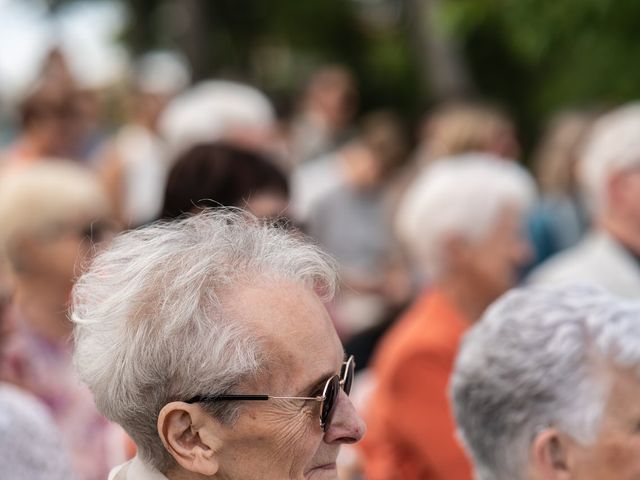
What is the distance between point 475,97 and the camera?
1652 cm

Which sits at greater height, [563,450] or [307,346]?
[307,346]

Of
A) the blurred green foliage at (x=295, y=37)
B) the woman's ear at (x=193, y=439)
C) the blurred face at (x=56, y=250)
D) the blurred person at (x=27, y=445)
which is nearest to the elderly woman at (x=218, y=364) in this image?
the woman's ear at (x=193, y=439)

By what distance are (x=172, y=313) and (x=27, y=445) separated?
0.98m

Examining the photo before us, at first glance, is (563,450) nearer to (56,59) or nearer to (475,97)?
(56,59)

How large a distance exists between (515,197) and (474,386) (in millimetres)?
1965

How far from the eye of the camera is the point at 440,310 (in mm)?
4586

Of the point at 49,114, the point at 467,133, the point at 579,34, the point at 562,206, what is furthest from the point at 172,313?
the point at 579,34

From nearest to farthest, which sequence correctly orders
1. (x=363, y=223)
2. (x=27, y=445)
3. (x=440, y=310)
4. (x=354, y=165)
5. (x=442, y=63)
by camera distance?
(x=27, y=445)
(x=440, y=310)
(x=363, y=223)
(x=354, y=165)
(x=442, y=63)

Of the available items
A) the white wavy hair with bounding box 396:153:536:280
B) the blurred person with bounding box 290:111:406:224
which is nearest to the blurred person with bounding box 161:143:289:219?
the white wavy hair with bounding box 396:153:536:280

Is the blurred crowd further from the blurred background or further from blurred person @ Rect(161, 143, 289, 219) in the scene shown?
the blurred background

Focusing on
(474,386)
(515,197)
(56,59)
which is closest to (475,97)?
(56,59)

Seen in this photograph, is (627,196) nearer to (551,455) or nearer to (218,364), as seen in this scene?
(551,455)

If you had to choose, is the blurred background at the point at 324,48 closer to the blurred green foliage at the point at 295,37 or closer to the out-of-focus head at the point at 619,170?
the blurred green foliage at the point at 295,37

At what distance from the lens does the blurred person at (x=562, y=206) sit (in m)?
7.16
